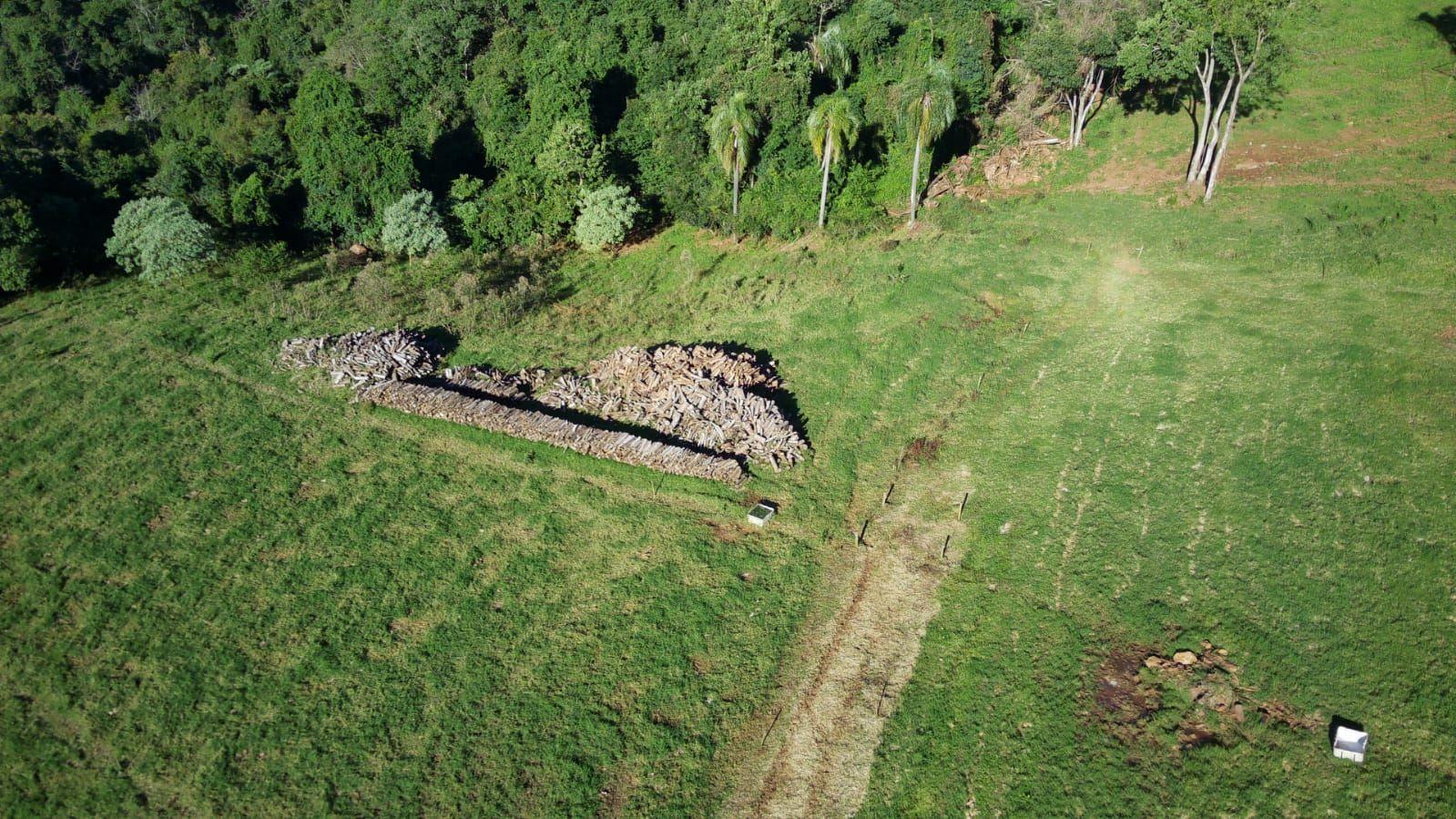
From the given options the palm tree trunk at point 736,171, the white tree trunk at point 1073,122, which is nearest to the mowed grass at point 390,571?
the palm tree trunk at point 736,171

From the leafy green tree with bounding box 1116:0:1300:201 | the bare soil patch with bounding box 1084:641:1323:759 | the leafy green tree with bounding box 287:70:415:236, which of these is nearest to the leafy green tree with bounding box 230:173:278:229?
the leafy green tree with bounding box 287:70:415:236

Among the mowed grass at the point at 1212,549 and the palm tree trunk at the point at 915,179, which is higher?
the palm tree trunk at the point at 915,179

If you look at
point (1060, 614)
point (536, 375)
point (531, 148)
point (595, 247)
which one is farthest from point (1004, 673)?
point (531, 148)

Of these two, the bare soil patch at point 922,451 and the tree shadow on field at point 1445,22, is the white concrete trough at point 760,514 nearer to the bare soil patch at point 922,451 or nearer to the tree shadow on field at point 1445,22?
the bare soil patch at point 922,451

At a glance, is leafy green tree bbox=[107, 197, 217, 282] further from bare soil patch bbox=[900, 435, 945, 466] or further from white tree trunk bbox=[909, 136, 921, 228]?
white tree trunk bbox=[909, 136, 921, 228]

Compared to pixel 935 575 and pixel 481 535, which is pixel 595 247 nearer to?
pixel 481 535

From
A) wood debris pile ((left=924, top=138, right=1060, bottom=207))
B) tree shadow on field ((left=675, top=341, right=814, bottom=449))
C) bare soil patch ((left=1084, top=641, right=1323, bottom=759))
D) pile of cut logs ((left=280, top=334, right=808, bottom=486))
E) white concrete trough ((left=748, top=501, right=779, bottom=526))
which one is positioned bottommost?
bare soil patch ((left=1084, top=641, right=1323, bottom=759))

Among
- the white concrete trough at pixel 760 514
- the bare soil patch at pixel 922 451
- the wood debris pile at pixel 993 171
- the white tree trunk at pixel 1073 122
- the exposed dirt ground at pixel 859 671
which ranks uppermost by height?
the white tree trunk at pixel 1073 122
